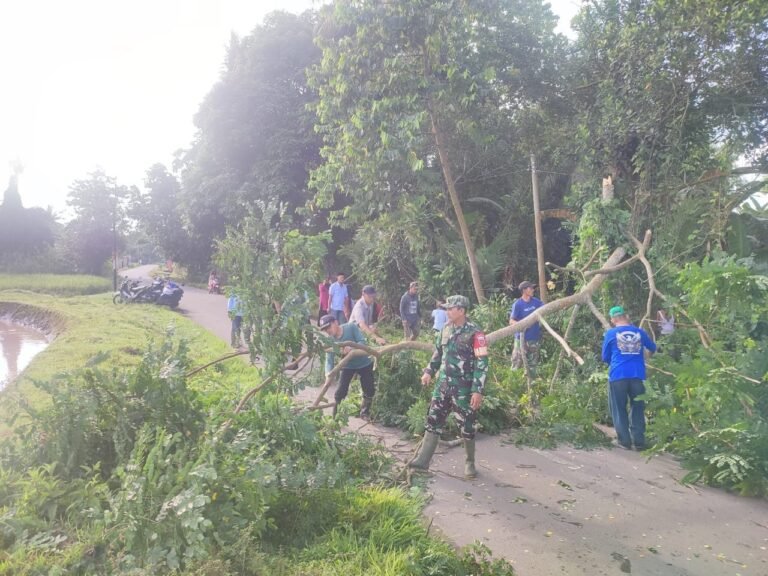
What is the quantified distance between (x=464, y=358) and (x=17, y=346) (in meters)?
16.0

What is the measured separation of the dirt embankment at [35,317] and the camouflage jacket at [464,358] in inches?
613

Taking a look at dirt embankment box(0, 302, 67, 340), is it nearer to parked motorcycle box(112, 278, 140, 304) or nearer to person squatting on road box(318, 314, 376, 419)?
parked motorcycle box(112, 278, 140, 304)

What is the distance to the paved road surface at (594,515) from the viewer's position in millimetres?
3672

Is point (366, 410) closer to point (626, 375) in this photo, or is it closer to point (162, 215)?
point (626, 375)

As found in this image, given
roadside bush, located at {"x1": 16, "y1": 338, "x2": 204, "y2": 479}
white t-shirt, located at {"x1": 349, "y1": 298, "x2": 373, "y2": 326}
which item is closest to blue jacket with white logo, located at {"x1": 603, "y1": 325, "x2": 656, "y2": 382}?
white t-shirt, located at {"x1": 349, "y1": 298, "x2": 373, "y2": 326}

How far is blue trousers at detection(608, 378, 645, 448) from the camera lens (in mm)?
5833

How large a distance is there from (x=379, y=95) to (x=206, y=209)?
14091 millimetres

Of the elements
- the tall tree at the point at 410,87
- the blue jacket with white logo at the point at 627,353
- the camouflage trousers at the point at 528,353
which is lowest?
the camouflage trousers at the point at 528,353

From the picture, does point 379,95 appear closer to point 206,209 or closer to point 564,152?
point 564,152

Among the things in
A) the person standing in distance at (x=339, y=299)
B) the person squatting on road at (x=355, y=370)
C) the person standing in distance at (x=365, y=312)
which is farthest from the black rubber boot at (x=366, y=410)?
the person standing in distance at (x=339, y=299)

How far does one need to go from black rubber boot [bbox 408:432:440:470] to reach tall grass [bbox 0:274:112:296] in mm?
29064

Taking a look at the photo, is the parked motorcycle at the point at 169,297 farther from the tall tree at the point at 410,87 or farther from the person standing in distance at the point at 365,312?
the person standing in distance at the point at 365,312

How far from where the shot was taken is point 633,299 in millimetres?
8602

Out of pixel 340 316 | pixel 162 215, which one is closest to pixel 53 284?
pixel 162 215
